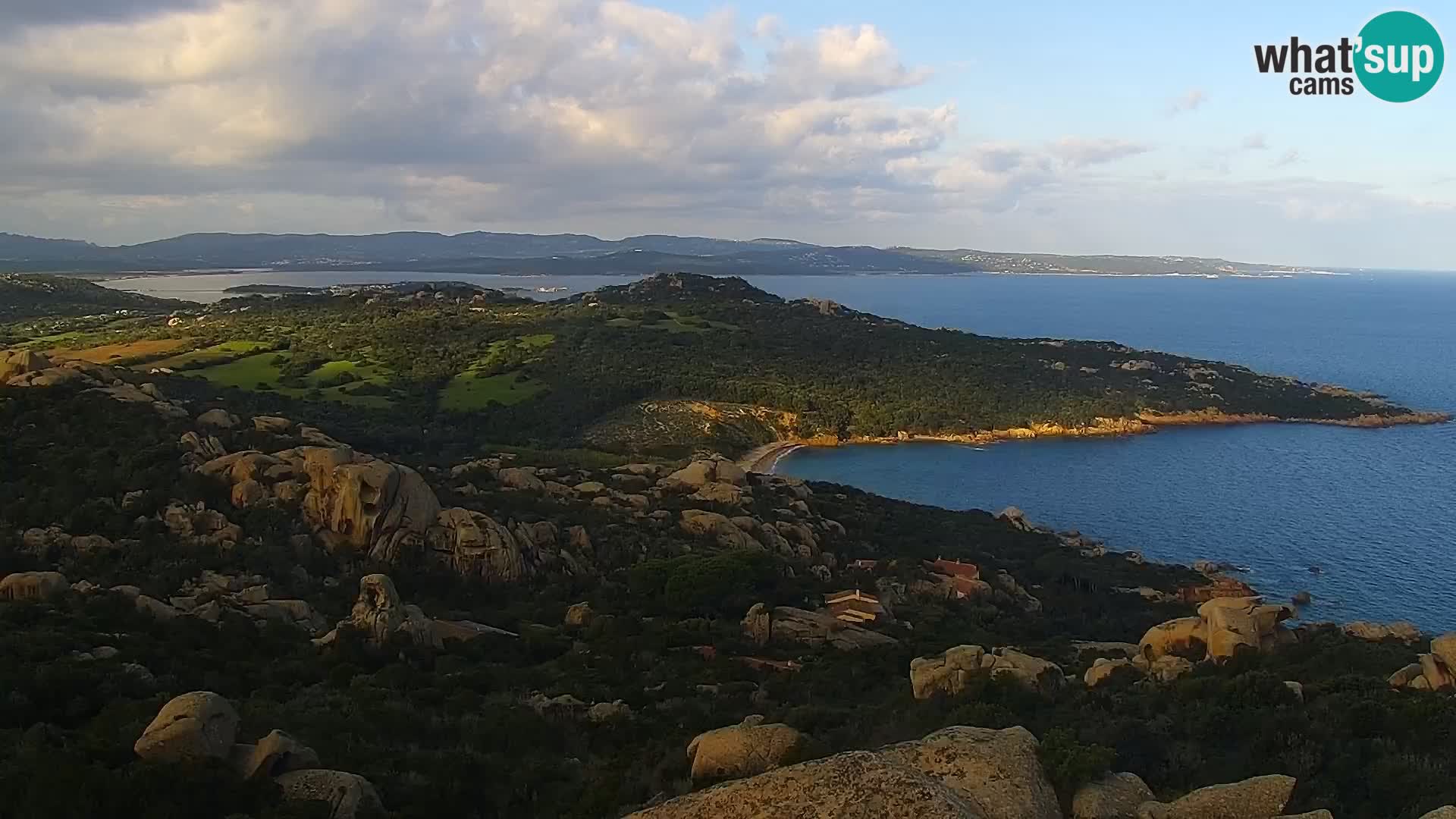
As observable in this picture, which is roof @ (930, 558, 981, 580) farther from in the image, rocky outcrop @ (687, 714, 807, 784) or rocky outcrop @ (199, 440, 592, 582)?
rocky outcrop @ (687, 714, 807, 784)

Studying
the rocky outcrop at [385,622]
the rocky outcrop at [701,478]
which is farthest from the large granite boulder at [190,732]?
the rocky outcrop at [701,478]

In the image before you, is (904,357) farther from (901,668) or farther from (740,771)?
(740,771)

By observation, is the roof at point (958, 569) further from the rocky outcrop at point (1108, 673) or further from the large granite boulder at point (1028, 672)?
the large granite boulder at point (1028, 672)

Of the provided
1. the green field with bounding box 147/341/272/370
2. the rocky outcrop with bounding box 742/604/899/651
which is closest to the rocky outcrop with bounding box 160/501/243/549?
the rocky outcrop with bounding box 742/604/899/651

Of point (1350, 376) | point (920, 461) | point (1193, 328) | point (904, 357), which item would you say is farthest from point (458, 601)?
point (1193, 328)

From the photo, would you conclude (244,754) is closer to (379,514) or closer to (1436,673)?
(379,514)

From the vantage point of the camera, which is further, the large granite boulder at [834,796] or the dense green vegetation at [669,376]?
the dense green vegetation at [669,376]

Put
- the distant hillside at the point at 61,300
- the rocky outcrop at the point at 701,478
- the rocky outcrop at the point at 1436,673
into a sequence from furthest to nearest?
1. the distant hillside at the point at 61,300
2. the rocky outcrop at the point at 701,478
3. the rocky outcrop at the point at 1436,673
